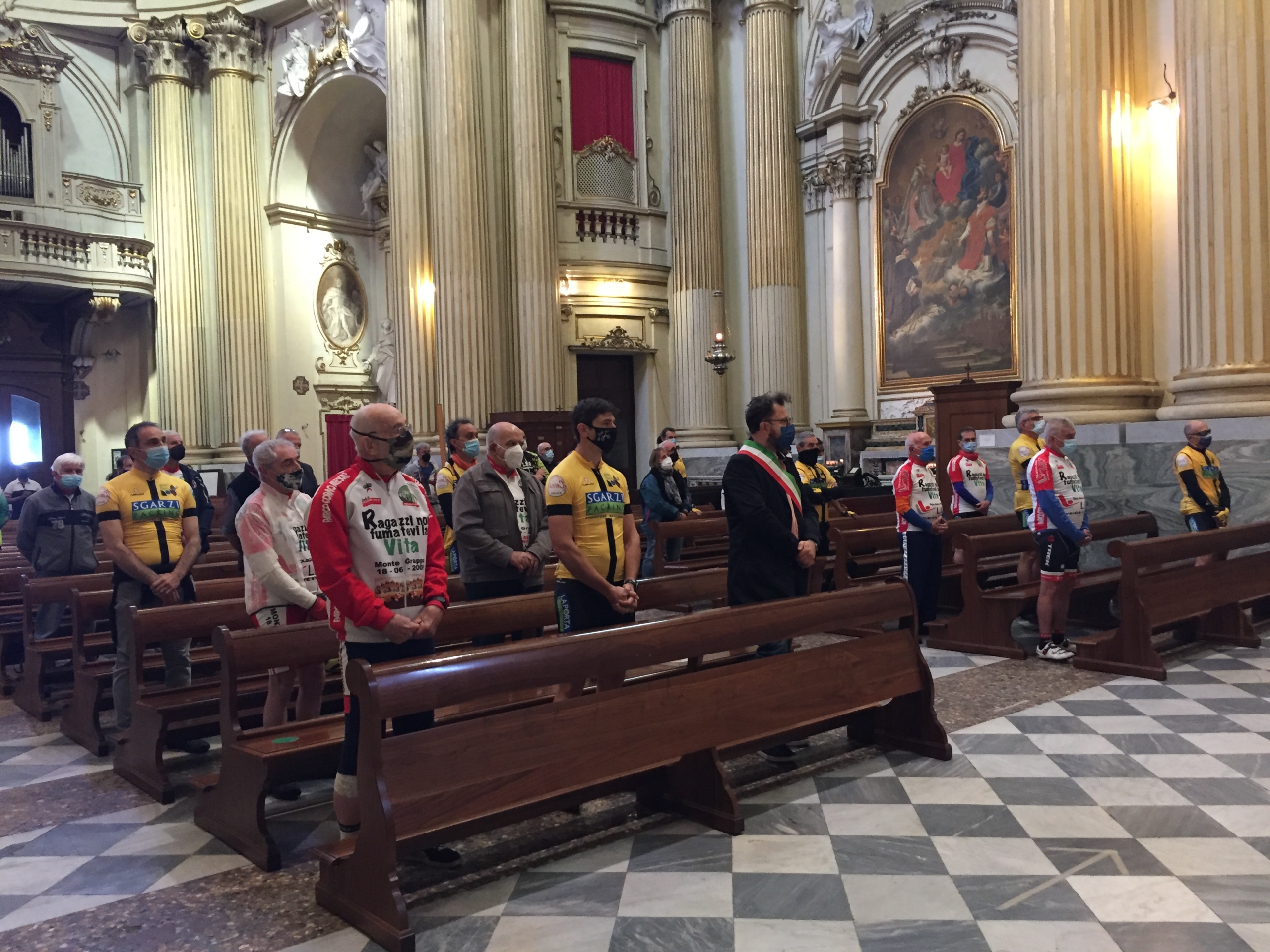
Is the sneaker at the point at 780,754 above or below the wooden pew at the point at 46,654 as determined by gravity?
below

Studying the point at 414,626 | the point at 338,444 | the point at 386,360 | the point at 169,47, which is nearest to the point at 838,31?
the point at 386,360

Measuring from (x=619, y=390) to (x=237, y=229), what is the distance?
318 inches

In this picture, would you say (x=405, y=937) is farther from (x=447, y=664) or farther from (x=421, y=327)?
(x=421, y=327)

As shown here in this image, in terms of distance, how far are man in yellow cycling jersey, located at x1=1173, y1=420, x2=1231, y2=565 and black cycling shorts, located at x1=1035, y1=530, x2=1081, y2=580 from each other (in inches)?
61.3

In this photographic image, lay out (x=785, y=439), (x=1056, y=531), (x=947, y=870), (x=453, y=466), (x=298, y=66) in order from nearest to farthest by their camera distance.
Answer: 1. (x=947, y=870)
2. (x=785, y=439)
3. (x=1056, y=531)
4. (x=453, y=466)
5. (x=298, y=66)

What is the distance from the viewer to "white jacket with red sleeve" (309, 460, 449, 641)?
349cm

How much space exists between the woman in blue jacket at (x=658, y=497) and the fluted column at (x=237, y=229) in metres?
11.4

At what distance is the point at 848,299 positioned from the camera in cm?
1559

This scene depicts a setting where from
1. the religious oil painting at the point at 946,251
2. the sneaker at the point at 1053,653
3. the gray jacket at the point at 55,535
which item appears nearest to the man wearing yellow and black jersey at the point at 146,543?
the gray jacket at the point at 55,535

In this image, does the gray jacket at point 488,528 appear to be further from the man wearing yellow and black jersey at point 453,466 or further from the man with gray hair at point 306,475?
the man wearing yellow and black jersey at point 453,466

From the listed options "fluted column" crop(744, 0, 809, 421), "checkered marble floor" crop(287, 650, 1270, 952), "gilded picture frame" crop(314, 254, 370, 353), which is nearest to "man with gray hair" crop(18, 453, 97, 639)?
"checkered marble floor" crop(287, 650, 1270, 952)

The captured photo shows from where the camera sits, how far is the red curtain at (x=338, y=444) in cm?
1830

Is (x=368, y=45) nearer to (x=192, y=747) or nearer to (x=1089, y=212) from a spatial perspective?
(x=1089, y=212)

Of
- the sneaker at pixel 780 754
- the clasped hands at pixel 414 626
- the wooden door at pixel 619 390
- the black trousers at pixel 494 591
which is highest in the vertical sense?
the wooden door at pixel 619 390
